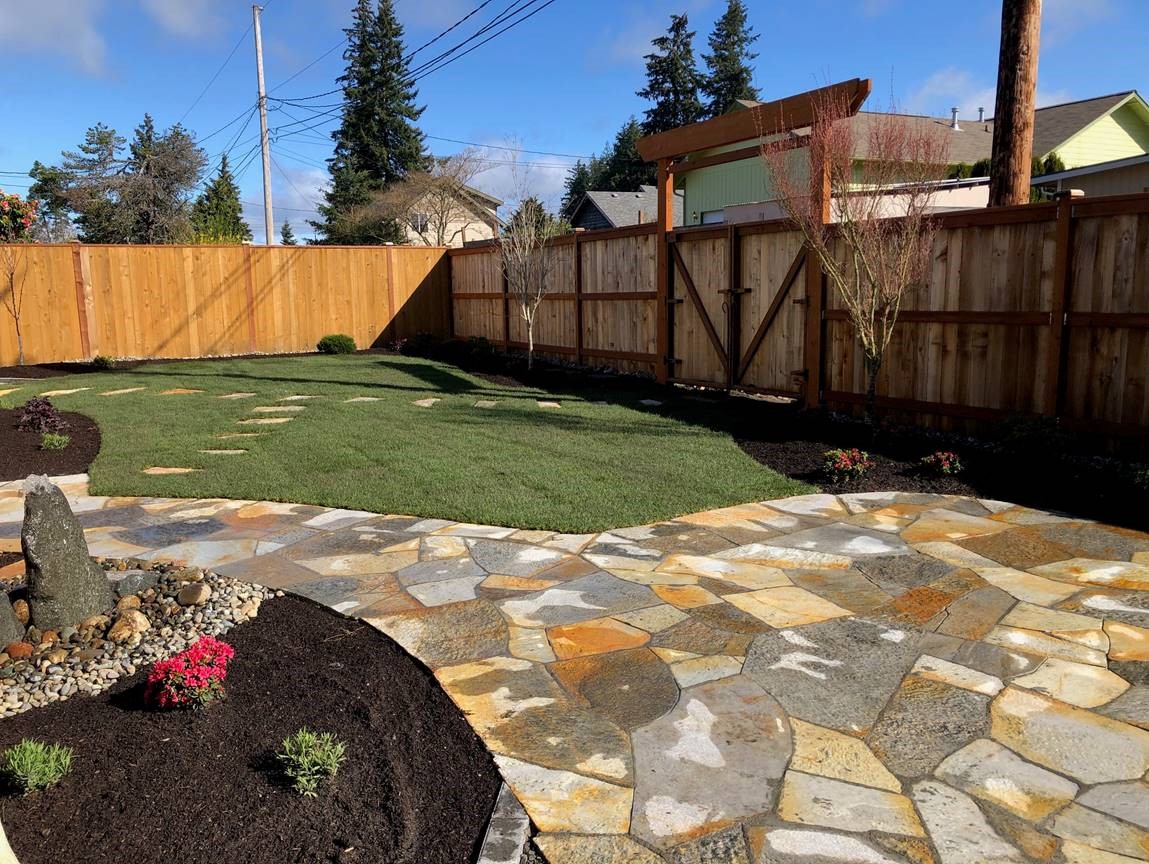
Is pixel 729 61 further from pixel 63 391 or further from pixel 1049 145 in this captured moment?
pixel 63 391

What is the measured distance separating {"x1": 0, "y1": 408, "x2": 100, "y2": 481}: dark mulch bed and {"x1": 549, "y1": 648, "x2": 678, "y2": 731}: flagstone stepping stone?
5148 millimetres

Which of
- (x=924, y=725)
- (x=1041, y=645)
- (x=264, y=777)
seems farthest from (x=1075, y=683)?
(x=264, y=777)

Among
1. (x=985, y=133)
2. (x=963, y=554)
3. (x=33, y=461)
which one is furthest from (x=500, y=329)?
(x=985, y=133)

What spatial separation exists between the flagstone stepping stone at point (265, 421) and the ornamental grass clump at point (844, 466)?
5280 millimetres

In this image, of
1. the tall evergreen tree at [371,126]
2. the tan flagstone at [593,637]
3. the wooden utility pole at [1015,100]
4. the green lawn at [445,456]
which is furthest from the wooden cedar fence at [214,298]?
the tall evergreen tree at [371,126]

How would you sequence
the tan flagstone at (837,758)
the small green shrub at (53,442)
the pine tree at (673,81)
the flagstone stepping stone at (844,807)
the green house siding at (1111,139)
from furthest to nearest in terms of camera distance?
the pine tree at (673,81) → the green house siding at (1111,139) → the small green shrub at (53,442) → the tan flagstone at (837,758) → the flagstone stepping stone at (844,807)

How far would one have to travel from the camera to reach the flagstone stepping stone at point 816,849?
209 cm

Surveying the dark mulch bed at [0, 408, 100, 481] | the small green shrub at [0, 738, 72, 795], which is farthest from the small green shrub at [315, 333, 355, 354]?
the small green shrub at [0, 738, 72, 795]

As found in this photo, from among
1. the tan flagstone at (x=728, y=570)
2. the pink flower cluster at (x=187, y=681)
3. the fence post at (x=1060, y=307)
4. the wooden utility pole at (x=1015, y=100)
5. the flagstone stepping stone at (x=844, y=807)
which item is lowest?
the flagstone stepping stone at (x=844, y=807)

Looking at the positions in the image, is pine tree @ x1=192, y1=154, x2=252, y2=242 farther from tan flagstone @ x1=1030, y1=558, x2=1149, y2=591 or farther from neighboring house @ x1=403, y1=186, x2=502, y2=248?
tan flagstone @ x1=1030, y1=558, x2=1149, y2=591

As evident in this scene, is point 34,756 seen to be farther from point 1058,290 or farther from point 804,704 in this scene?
point 1058,290

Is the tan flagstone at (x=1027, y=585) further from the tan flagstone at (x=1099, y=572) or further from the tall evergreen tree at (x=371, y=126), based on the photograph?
the tall evergreen tree at (x=371, y=126)

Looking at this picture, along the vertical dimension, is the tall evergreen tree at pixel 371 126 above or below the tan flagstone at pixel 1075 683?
above

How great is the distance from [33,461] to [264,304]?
9.22 metres
